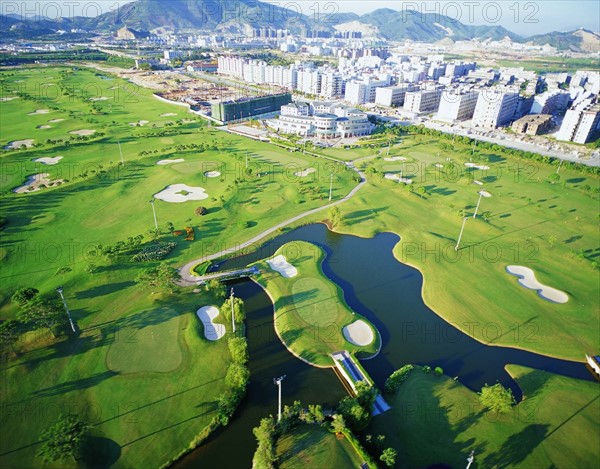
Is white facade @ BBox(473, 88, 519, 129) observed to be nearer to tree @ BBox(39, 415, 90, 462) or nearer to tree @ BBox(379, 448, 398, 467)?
tree @ BBox(379, 448, 398, 467)

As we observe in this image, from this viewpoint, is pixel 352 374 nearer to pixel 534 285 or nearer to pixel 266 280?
pixel 266 280

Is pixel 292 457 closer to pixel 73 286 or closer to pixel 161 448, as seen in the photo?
pixel 161 448

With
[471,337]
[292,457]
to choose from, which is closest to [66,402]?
[292,457]

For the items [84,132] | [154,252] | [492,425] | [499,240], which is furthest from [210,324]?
[84,132]

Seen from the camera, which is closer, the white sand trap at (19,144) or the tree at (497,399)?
the tree at (497,399)

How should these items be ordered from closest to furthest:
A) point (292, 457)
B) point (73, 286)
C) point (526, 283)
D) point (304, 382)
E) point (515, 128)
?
point (292, 457), point (304, 382), point (73, 286), point (526, 283), point (515, 128)

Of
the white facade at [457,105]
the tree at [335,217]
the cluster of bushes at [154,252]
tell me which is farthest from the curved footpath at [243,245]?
the white facade at [457,105]

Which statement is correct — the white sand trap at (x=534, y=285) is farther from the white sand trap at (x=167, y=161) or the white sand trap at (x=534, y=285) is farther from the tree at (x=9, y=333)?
the white sand trap at (x=167, y=161)
